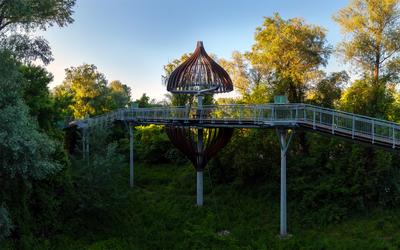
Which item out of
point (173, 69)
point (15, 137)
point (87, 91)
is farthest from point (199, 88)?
point (87, 91)

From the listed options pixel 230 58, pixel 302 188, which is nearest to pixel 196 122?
pixel 302 188

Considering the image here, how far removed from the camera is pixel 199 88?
22.7 meters

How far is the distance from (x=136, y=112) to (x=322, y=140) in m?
14.4

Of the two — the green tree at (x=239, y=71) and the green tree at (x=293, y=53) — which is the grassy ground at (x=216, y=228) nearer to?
the green tree at (x=293, y=53)

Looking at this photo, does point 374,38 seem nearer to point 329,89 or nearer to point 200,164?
point 329,89

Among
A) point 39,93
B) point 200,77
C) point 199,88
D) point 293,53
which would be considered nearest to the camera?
point 39,93

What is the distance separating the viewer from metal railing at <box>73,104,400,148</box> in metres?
15.7

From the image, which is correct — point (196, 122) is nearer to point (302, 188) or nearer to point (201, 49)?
point (201, 49)

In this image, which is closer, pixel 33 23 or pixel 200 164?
pixel 33 23

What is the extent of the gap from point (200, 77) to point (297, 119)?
7577mm

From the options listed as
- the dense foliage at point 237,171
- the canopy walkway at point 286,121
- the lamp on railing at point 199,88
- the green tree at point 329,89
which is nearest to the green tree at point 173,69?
the dense foliage at point 237,171

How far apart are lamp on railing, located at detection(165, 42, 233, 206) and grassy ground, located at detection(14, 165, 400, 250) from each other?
2263 millimetres

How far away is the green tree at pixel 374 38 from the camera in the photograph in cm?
2120

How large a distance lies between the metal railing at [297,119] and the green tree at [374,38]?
637 centimetres
